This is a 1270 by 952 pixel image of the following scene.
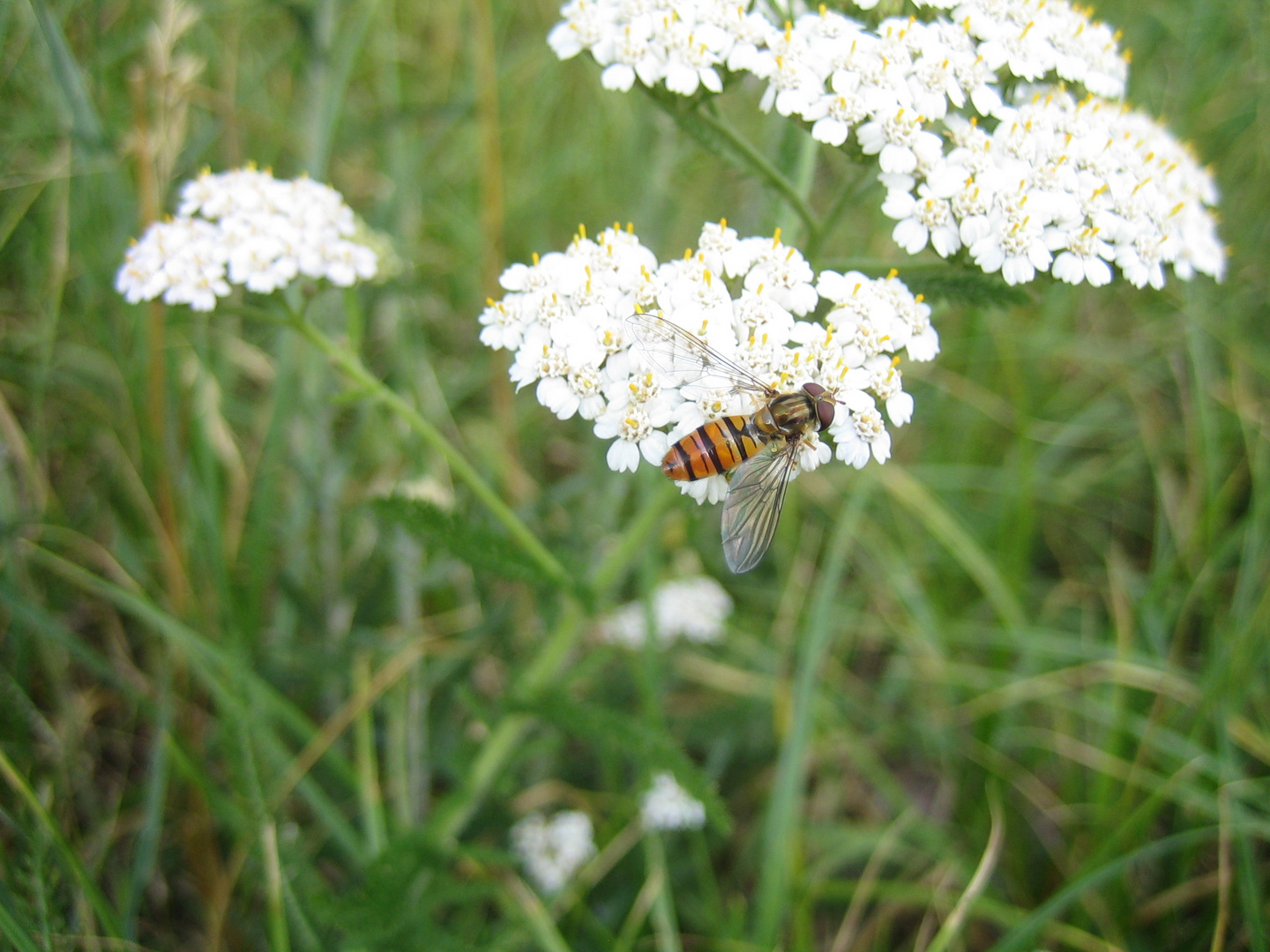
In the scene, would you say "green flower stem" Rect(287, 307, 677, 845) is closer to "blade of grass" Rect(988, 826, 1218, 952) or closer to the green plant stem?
the green plant stem

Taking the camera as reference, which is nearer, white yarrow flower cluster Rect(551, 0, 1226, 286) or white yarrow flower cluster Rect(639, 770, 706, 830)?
white yarrow flower cluster Rect(551, 0, 1226, 286)

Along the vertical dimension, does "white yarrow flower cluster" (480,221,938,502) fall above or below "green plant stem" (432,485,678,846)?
above

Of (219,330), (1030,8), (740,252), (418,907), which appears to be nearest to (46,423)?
(219,330)

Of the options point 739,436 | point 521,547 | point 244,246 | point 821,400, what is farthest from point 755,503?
point 244,246

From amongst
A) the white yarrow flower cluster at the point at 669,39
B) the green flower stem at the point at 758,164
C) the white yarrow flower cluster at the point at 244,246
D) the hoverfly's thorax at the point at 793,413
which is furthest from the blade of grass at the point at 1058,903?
the white yarrow flower cluster at the point at 244,246

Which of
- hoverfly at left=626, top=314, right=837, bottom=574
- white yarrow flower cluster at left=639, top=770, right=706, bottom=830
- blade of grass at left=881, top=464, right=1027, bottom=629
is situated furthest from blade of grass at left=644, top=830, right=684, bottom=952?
blade of grass at left=881, top=464, right=1027, bottom=629

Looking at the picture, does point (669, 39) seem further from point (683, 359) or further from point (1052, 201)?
point (1052, 201)

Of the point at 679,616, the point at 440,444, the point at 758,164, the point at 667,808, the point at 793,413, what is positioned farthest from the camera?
the point at 679,616

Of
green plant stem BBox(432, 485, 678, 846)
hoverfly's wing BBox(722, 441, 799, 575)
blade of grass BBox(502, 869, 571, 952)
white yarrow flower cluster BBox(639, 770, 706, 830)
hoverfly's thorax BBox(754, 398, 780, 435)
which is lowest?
blade of grass BBox(502, 869, 571, 952)
